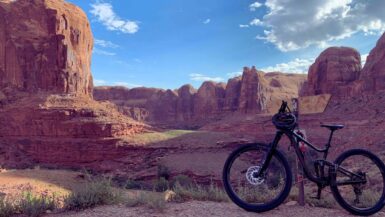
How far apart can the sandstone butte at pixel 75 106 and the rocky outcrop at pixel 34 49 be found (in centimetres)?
11

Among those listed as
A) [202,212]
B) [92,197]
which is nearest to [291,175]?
[202,212]

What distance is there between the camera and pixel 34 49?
41875mm

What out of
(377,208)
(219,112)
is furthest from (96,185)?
(219,112)

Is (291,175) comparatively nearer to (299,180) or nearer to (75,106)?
(299,180)

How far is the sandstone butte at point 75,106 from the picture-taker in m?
33.6

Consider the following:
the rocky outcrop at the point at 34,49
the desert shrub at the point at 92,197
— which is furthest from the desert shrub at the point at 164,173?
the desert shrub at the point at 92,197

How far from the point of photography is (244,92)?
77.4m

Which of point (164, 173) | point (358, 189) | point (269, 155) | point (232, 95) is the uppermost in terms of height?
point (232, 95)

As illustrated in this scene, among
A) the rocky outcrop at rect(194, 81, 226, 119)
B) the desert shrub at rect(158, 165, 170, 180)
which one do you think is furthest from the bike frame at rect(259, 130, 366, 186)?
the rocky outcrop at rect(194, 81, 226, 119)

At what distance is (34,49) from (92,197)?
40.9 m

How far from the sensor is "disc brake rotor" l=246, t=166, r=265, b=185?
5213mm

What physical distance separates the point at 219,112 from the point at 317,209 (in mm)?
79828

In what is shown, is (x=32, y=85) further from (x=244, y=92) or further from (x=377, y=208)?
(x=244, y=92)

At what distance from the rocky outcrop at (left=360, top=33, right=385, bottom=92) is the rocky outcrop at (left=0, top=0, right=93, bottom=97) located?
39.4 meters
